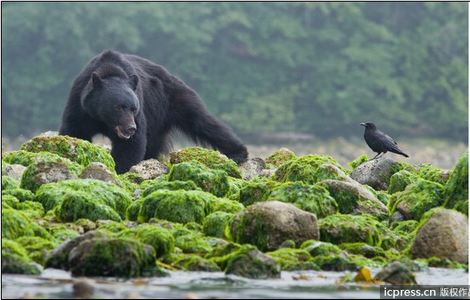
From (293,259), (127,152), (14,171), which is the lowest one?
(293,259)

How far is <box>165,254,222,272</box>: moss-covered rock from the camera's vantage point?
6.86 metres

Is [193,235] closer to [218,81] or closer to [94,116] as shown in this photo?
[94,116]

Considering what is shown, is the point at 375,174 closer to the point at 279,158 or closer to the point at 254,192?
the point at 254,192

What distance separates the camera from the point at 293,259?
701 centimetres

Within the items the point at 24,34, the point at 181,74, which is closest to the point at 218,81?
the point at 181,74

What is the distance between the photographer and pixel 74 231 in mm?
7527

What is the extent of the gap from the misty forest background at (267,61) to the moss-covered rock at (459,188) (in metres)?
44.0

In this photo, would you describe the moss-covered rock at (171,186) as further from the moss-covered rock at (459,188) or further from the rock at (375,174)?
the rock at (375,174)

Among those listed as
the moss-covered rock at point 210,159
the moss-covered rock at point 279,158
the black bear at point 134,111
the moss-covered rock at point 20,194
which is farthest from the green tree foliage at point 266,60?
the moss-covered rock at point 20,194

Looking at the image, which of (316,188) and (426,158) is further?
(426,158)

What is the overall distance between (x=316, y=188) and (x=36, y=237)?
188cm

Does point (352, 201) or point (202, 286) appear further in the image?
point (352, 201)

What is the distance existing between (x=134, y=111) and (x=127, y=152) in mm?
399

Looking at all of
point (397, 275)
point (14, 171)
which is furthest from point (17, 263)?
point (14, 171)
